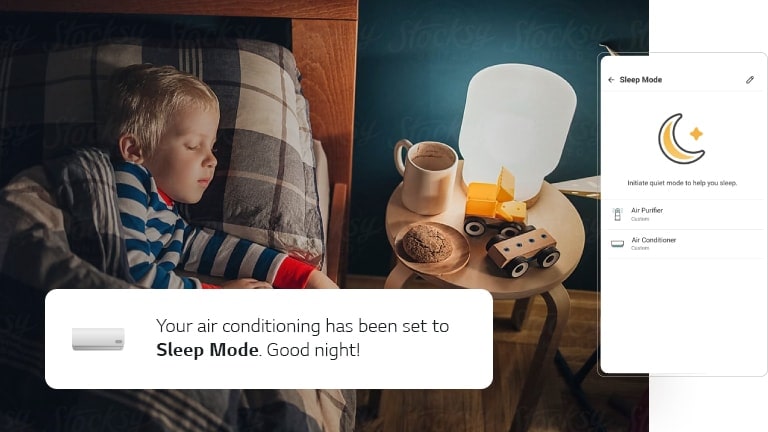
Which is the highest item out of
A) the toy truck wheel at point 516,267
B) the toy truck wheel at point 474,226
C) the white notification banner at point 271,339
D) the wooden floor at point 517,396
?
the toy truck wheel at point 474,226

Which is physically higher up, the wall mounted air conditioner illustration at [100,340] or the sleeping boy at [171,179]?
the sleeping boy at [171,179]

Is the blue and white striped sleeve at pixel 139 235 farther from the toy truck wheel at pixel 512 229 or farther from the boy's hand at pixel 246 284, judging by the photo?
the toy truck wheel at pixel 512 229

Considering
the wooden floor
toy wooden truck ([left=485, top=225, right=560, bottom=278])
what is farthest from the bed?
toy wooden truck ([left=485, top=225, right=560, bottom=278])

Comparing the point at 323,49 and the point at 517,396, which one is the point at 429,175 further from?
the point at 517,396

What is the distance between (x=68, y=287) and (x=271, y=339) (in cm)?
21

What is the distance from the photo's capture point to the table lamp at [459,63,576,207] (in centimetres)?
65

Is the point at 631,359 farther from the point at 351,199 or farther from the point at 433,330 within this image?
the point at 351,199

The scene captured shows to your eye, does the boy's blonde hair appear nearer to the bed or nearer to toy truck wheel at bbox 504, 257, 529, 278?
the bed

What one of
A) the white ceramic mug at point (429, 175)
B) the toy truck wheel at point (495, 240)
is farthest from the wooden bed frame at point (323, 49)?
the toy truck wheel at point (495, 240)

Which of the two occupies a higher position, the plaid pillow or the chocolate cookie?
the plaid pillow

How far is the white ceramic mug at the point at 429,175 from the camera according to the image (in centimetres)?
69

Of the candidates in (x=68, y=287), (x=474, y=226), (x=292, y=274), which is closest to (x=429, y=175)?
(x=474, y=226)

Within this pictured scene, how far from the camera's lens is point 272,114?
0.70 m

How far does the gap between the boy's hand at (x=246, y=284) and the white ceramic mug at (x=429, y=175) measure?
0.20 metres
